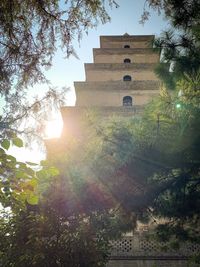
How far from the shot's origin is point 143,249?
444 inches

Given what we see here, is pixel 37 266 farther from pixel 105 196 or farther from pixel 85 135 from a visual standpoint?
pixel 85 135

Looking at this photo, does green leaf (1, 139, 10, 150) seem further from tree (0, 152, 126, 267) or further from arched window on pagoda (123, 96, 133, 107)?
arched window on pagoda (123, 96, 133, 107)

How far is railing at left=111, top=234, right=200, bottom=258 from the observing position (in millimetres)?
11008

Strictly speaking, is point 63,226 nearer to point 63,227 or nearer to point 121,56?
point 63,227

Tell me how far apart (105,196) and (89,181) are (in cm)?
38

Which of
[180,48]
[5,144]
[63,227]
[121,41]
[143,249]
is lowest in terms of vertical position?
[143,249]

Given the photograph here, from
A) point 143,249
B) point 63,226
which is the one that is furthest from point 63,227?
point 143,249

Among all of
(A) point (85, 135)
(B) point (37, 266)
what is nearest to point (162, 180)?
(A) point (85, 135)

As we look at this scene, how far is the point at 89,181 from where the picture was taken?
554 cm

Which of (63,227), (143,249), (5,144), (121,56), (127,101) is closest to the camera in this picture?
(5,144)

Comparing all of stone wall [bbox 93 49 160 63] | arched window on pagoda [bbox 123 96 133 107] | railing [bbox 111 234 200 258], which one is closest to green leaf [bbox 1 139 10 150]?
railing [bbox 111 234 200 258]

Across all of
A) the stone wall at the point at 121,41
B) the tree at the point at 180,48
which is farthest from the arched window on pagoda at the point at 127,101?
the tree at the point at 180,48

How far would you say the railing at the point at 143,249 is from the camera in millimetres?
11008

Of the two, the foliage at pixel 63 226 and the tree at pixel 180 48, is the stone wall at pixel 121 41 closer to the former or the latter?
the tree at pixel 180 48
